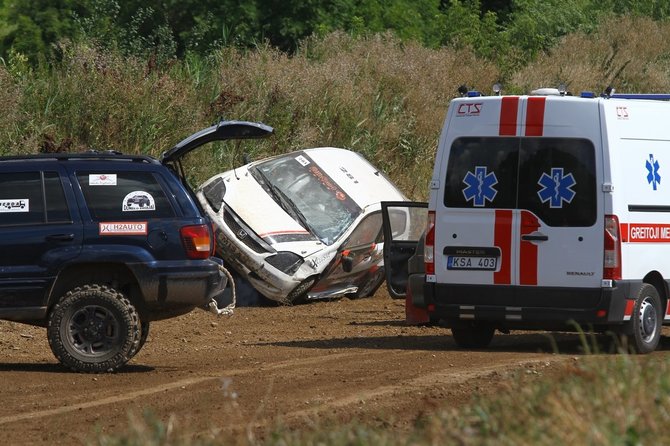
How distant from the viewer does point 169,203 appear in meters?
12.3

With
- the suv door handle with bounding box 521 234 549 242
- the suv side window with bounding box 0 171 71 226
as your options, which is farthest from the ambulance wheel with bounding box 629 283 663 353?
the suv side window with bounding box 0 171 71 226

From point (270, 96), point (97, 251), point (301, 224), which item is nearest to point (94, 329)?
point (97, 251)

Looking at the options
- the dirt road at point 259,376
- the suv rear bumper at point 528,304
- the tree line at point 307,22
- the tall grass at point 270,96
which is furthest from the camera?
the tree line at point 307,22

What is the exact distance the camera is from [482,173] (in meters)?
13.1

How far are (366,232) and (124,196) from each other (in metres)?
7.30

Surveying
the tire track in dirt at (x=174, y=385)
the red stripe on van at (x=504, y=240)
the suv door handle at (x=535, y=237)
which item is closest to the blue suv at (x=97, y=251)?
the tire track in dirt at (x=174, y=385)

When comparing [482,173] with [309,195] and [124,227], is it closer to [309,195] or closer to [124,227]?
[124,227]

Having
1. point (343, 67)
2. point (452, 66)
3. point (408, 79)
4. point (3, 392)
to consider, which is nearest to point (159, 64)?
point (343, 67)

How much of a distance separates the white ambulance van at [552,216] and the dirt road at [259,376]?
1.93ft

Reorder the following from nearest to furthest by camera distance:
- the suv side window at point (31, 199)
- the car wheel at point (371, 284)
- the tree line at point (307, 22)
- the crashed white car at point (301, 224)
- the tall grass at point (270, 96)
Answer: the suv side window at point (31, 199), the crashed white car at point (301, 224), the car wheel at point (371, 284), the tall grass at point (270, 96), the tree line at point (307, 22)

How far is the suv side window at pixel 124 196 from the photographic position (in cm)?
1224

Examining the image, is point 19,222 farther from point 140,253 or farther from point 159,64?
point 159,64

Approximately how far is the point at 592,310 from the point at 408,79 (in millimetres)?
16322

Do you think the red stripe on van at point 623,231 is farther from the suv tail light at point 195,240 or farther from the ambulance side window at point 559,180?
the suv tail light at point 195,240
